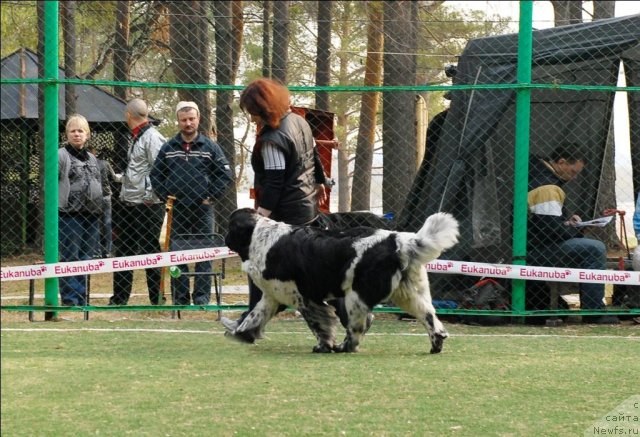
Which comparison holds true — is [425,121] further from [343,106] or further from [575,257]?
[343,106]

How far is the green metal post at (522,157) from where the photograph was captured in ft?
28.5

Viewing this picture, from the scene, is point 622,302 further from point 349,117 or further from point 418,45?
point 349,117

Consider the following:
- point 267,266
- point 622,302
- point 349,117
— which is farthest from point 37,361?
point 349,117

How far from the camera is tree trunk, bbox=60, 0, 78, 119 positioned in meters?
10.6

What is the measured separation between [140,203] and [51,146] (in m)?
1.34

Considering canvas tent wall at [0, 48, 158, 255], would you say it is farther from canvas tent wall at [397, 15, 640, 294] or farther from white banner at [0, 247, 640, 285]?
canvas tent wall at [397, 15, 640, 294]

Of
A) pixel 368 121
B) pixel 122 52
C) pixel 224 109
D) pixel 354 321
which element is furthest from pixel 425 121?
pixel 354 321

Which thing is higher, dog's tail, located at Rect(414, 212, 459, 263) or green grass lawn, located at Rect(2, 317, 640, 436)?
dog's tail, located at Rect(414, 212, 459, 263)

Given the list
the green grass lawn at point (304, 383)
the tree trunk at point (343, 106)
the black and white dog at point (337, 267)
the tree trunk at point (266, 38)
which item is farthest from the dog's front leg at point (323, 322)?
the tree trunk at point (266, 38)

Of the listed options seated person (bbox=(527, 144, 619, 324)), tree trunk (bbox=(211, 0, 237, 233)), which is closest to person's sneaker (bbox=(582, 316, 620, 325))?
seated person (bbox=(527, 144, 619, 324))

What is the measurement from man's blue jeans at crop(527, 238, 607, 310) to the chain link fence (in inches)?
0.5

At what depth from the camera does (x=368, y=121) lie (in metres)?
19.4

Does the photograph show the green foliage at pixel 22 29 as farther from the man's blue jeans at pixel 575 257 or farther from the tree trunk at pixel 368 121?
the man's blue jeans at pixel 575 257

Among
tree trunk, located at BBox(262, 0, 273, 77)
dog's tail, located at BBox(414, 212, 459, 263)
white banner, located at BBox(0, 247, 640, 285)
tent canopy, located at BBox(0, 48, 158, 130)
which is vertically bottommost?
white banner, located at BBox(0, 247, 640, 285)
